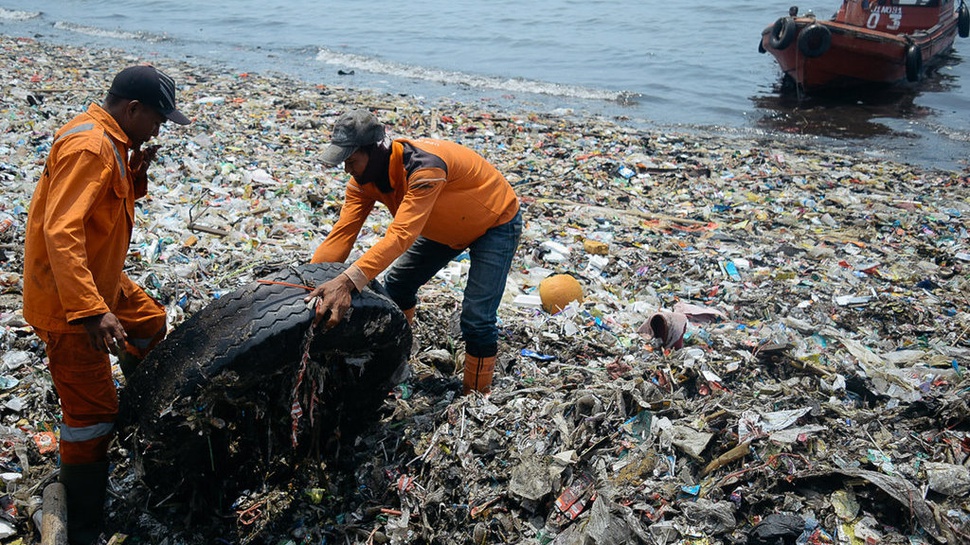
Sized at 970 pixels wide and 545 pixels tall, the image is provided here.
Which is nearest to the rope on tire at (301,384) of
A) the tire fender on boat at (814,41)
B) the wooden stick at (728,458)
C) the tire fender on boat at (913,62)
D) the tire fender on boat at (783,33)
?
the wooden stick at (728,458)

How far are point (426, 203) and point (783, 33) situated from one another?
1699 centimetres

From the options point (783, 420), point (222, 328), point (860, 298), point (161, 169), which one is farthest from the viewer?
point (161, 169)

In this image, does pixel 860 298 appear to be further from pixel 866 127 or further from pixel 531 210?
pixel 866 127

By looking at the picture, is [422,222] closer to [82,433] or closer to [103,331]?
[103,331]

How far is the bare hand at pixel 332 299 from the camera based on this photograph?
2.92 m

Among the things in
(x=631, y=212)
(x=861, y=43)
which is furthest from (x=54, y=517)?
(x=861, y=43)

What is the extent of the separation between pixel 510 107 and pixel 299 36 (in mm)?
13185

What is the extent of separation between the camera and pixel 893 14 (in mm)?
17734

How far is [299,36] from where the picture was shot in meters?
25.1

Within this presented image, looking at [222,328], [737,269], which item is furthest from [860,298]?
[222,328]

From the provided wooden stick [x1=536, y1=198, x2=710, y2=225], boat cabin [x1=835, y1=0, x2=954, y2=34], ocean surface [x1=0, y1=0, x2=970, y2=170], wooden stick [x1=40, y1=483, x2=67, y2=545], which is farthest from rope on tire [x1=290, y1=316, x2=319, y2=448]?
boat cabin [x1=835, y1=0, x2=954, y2=34]

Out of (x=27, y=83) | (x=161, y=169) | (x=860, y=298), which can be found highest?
(x=27, y=83)

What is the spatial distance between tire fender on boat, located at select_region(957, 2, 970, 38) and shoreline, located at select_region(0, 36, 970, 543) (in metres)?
13.0

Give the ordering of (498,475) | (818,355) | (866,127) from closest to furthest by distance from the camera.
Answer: (498,475), (818,355), (866,127)
